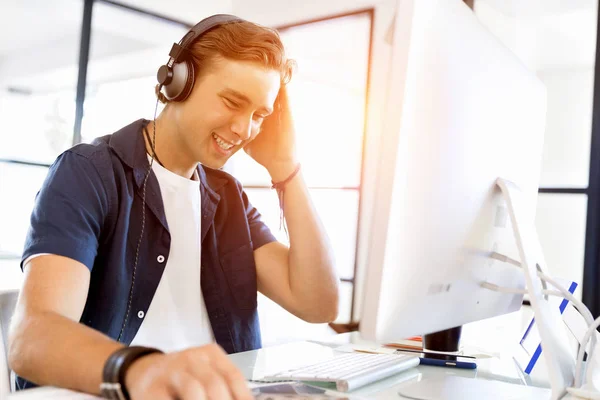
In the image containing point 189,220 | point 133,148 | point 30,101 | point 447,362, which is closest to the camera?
point 447,362

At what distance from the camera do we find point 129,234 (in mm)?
1184

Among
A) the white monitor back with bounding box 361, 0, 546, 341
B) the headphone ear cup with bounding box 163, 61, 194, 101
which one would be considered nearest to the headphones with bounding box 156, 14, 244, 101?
the headphone ear cup with bounding box 163, 61, 194, 101

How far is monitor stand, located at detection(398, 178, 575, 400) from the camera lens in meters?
0.73

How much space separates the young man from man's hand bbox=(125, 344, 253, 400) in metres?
0.38

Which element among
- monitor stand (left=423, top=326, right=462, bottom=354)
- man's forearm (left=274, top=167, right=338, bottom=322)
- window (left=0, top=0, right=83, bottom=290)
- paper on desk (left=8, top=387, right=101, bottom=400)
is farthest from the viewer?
window (left=0, top=0, right=83, bottom=290)

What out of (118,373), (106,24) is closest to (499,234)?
(118,373)

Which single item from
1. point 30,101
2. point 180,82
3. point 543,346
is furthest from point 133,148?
point 30,101

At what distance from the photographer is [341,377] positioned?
29.4 inches

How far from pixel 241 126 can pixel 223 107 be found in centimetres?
6

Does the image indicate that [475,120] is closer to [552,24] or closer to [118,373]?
[118,373]

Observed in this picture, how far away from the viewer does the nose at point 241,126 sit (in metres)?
1.26

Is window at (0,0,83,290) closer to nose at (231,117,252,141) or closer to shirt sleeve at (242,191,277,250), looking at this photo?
shirt sleeve at (242,191,277,250)

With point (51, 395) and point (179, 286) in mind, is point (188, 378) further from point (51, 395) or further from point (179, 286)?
point (179, 286)

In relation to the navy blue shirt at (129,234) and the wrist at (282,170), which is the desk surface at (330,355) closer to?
the navy blue shirt at (129,234)
